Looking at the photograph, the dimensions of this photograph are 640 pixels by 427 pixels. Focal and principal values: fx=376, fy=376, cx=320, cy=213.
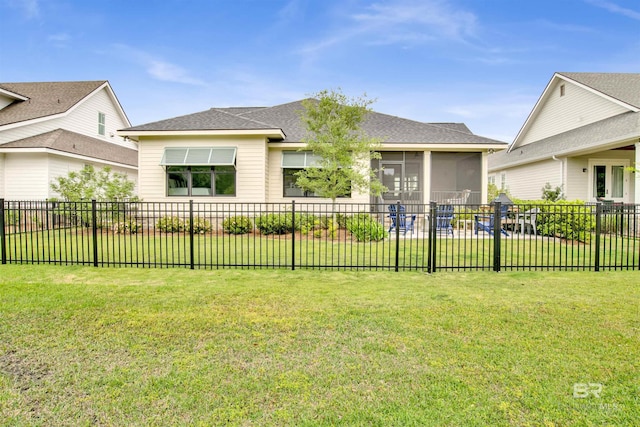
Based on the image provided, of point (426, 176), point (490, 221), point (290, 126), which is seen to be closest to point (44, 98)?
point (290, 126)

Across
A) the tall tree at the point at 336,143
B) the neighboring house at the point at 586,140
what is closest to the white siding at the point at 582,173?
the neighboring house at the point at 586,140

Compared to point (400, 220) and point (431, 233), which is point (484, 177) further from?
point (431, 233)

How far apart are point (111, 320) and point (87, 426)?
218 cm

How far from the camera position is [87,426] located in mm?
2434

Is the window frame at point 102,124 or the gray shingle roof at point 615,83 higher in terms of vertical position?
the gray shingle roof at point 615,83

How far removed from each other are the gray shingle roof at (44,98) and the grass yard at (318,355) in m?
15.6

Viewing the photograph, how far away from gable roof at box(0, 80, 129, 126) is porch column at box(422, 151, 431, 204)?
17.2 m

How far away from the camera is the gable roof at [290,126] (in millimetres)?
14547

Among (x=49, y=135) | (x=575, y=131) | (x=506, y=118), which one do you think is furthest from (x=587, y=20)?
(x=49, y=135)

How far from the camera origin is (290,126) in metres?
17.0

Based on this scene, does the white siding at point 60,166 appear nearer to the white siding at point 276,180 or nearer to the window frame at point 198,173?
the window frame at point 198,173

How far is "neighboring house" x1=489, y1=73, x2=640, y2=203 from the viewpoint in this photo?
1548 cm

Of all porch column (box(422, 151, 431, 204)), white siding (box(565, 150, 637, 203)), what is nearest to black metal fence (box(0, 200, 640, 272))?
porch column (box(422, 151, 431, 204))

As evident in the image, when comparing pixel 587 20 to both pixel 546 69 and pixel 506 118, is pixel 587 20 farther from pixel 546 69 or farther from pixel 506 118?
pixel 506 118
